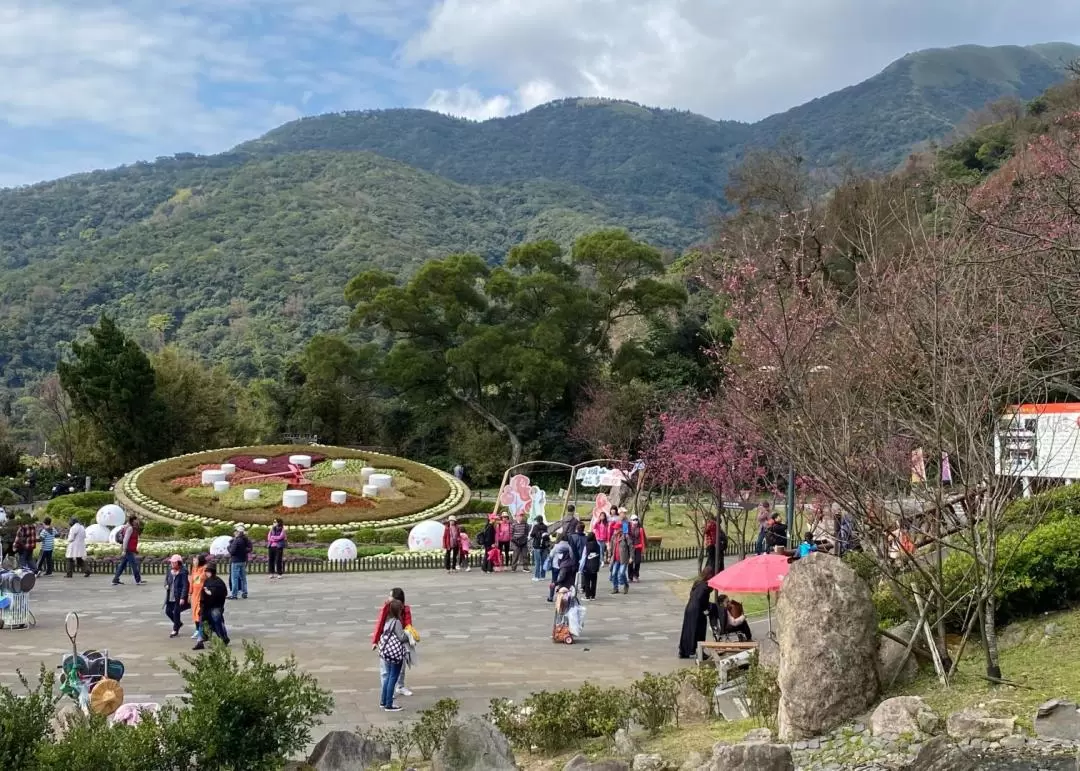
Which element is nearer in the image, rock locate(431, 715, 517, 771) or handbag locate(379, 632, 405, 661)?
rock locate(431, 715, 517, 771)

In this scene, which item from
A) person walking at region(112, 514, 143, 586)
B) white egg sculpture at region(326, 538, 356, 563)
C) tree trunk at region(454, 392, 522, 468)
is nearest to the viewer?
person walking at region(112, 514, 143, 586)

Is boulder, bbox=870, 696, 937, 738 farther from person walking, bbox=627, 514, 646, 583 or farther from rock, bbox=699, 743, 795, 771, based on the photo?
person walking, bbox=627, 514, 646, 583

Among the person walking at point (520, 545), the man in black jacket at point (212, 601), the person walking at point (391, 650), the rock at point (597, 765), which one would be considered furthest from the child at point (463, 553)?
the rock at point (597, 765)

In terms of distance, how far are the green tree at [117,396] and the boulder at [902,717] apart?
37.6 metres

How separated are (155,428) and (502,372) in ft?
48.4

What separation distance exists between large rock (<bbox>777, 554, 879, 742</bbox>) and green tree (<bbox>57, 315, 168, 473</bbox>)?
36784mm

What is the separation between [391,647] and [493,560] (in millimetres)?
11430

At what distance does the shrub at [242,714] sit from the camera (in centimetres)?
764

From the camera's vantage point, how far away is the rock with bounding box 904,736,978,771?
22.8ft

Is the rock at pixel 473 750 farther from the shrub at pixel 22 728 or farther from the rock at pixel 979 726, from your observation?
the rock at pixel 979 726

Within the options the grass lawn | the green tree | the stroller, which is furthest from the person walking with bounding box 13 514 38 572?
the green tree

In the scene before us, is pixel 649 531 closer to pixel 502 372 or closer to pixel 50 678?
pixel 502 372

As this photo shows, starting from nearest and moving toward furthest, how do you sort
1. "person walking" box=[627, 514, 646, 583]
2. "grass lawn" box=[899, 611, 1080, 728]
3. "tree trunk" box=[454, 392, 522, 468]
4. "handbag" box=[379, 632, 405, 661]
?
"grass lawn" box=[899, 611, 1080, 728]
"handbag" box=[379, 632, 405, 661]
"person walking" box=[627, 514, 646, 583]
"tree trunk" box=[454, 392, 522, 468]

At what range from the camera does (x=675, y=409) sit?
36.7m
